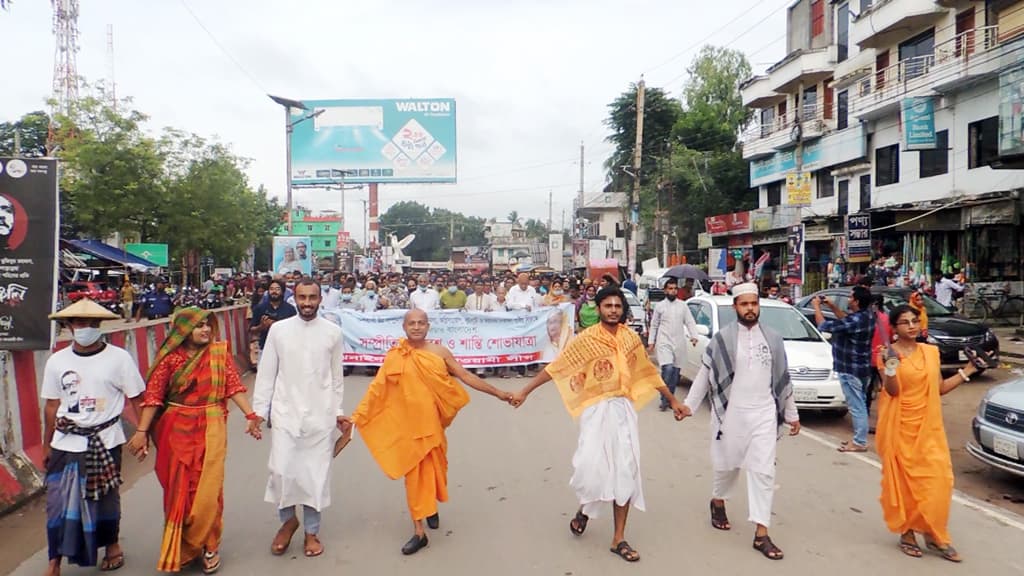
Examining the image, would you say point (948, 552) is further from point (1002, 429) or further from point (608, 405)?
point (608, 405)

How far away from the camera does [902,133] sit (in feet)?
78.4

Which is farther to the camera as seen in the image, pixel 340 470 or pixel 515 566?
pixel 340 470

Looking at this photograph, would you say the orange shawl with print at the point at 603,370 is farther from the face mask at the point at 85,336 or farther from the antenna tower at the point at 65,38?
the antenna tower at the point at 65,38

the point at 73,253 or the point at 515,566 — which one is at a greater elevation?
the point at 73,253

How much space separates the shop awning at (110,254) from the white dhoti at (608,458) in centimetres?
3091

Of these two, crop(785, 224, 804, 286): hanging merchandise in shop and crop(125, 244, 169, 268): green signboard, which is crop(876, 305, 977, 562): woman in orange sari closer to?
crop(785, 224, 804, 286): hanging merchandise in shop

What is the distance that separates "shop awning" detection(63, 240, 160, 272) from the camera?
3084cm

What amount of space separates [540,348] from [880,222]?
17375 mm

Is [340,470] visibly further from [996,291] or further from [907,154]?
[907,154]

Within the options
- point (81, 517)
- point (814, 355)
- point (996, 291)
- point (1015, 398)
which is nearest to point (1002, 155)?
point (996, 291)

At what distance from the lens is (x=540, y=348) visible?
1355 cm

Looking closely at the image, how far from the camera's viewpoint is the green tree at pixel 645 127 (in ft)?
157

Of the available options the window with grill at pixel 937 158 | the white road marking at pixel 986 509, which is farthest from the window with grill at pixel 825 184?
the white road marking at pixel 986 509

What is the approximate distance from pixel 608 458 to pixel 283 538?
2.09 meters
